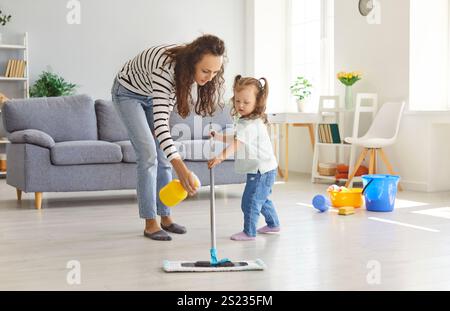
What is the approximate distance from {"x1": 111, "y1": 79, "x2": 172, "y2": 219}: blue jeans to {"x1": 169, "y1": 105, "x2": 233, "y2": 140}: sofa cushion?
5.74ft

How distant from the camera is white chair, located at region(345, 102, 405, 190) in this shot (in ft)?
17.0

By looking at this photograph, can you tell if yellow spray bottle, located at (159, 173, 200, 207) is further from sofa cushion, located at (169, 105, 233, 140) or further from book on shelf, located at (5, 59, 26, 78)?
book on shelf, located at (5, 59, 26, 78)

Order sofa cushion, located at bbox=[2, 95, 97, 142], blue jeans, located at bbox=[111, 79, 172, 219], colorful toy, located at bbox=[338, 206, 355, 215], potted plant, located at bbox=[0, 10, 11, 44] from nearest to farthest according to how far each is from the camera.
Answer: blue jeans, located at bbox=[111, 79, 172, 219] → colorful toy, located at bbox=[338, 206, 355, 215] → sofa cushion, located at bbox=[2, 95, 97, 142] → potted plant, located at bbox=[0, 10, 11, 44]

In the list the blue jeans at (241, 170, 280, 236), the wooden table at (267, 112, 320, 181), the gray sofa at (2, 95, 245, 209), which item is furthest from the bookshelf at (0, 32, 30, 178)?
the blue jeans at (241, 170, 280, 236)

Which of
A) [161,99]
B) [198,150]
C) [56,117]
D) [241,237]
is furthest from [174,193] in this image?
[56,117]

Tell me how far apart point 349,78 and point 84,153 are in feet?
8.34

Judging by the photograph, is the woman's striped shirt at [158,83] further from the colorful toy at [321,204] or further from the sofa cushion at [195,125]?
the sofa cushion at [195,125]

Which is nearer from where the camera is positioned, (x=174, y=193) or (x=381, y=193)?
(x=174, y=193)

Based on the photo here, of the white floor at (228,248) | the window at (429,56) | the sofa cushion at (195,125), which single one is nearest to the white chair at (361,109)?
the window at (429,56)

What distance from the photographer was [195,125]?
16.6ft

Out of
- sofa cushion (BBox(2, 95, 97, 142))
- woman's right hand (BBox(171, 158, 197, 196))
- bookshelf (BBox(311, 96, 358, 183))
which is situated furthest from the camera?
bookshelf (BBox(311, 96, 358, 183))

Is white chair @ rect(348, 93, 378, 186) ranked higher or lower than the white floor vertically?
higher

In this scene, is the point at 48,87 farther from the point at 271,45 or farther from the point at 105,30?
the point at 271,45
